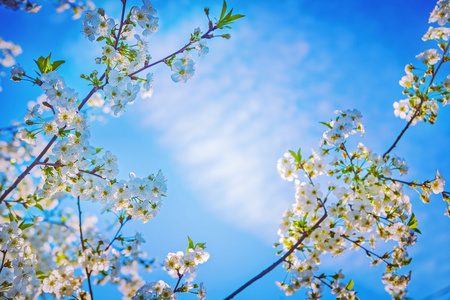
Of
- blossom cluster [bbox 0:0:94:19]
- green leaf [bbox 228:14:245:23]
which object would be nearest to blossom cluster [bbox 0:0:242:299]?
green leaf [bbox 228:14:245:23]

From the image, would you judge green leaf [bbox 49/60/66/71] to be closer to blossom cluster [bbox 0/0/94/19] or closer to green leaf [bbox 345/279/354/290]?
blossom cluster [bbox 0/0/94/19]

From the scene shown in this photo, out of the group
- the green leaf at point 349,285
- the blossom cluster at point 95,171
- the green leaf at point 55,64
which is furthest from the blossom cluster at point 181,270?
the green leaf at point 55,64

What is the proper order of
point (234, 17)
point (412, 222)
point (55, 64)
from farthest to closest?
point (412, 222)
point (234, 17)
point (55, 64)

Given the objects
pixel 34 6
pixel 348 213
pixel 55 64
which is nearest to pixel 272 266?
pixel 348 213

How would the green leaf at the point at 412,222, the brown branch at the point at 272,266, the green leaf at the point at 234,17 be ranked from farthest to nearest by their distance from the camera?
the green leaf at the point at 412,222
the green leaf at the point at 234,17
the brown branch at the point at 272,266

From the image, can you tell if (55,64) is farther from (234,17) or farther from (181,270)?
(181,270)

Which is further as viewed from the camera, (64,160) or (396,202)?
(396,202)

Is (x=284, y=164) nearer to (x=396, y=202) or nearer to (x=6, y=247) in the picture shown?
(x=396, y=202)

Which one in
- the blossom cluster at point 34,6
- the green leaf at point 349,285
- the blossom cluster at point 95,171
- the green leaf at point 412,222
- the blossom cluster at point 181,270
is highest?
the blossom cluster at point 34,6

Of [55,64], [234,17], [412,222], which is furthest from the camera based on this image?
[412,222]

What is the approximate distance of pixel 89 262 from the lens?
304 cm

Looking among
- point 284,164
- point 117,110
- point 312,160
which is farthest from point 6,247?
point 312,160

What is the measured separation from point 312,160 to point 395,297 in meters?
1.86

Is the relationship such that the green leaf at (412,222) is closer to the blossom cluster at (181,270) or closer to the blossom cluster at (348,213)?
the blossom cluster at (348,213)
